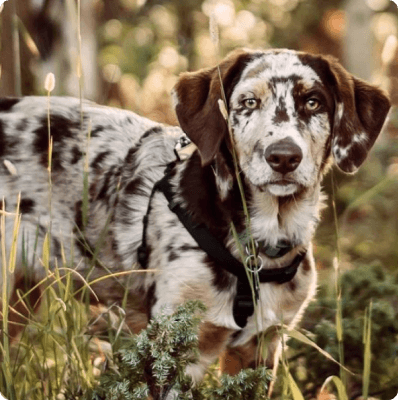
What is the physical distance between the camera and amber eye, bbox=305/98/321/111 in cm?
302

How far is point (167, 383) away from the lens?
2283mm

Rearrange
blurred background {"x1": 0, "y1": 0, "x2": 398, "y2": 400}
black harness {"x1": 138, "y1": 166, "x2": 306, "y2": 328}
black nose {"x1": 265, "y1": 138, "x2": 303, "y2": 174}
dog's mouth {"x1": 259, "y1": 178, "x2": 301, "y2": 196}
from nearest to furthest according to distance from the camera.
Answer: black nose {"x1": 265, "y1": 138, "x2": 303, "y2": 174}, dog's mouth {"x1": 259, "y1": 178, "x2": 301, "y2": 196}, black harness {"x1": 138, "y1": 166, "x2": 306, "y2": 328}, blurred background {"x1": 0, "y1": 0, "x2": 398, "y2": 400}

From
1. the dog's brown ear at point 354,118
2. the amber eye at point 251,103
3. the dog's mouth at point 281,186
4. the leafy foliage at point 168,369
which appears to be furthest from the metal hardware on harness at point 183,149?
the leafy foliage at point 168,369

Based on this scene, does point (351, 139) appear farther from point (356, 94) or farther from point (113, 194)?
point (113, 194)

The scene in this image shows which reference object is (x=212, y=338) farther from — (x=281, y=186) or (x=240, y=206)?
→ (x=281, y=186)

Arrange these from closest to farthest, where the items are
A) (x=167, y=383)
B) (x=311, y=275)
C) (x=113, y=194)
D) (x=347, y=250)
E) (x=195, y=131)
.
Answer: (x=167, y=383), (x=195, y=131), (x=311, y=275), (x=113, y=194), (x=347, y=250)

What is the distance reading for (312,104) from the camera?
3.04 metres

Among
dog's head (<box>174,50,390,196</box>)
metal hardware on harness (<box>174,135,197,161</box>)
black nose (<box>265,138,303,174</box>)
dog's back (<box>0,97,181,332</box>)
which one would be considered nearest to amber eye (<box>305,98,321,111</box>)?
dog's head (<box>174,50,390,196</box>)

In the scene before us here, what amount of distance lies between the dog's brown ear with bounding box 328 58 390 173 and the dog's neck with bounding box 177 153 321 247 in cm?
24

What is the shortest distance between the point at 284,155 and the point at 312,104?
45 centimetres

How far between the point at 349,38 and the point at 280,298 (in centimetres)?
225

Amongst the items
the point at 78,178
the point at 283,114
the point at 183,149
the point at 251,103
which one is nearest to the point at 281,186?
the point at 283,114

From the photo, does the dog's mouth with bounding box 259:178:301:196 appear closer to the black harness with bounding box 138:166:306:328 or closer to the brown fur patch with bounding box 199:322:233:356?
the black harness with bounding box 138:166:306:328

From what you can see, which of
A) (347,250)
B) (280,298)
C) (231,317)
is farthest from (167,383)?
(347,250)
